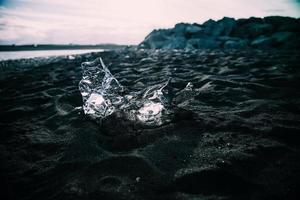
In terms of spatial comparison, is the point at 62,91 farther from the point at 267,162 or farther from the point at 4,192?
the point at 267,162

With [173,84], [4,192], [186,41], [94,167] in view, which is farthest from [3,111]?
[186,41]

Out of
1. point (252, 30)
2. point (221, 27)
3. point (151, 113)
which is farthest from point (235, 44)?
point (151, 113)

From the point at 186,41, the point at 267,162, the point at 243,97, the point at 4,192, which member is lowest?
the point at 4,192

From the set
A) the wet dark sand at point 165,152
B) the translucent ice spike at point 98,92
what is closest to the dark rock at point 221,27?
the wet dark sand at point 165,152

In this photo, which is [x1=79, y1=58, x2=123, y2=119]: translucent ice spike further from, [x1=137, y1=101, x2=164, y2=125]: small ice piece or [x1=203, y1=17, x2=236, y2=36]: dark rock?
[x1=203, y1=17, x2=236, y2=36]: dark rock

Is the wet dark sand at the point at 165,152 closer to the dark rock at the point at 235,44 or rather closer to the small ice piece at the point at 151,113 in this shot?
the small ice piece at the point at 151,113

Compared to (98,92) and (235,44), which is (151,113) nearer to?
(98,92)

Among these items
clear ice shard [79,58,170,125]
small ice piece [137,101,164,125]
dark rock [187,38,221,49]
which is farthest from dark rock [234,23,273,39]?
Result: small ice piece [137,101,164,125]
